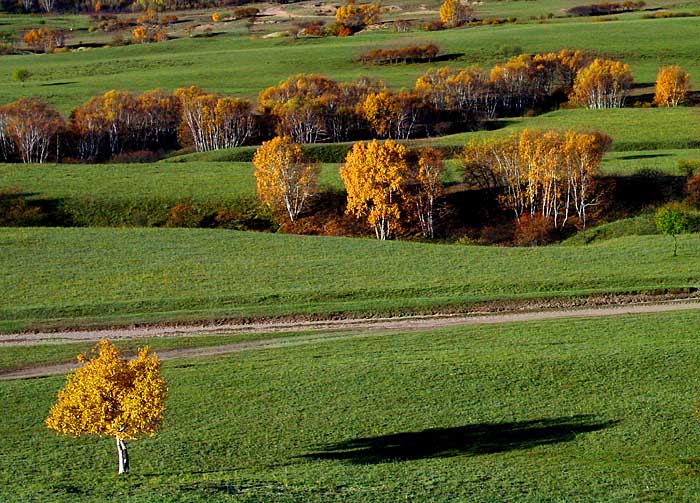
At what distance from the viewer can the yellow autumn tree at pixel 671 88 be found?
11494 centimetres

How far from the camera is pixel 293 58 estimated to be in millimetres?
150625

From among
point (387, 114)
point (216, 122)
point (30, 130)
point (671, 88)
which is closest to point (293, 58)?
point (387, 114)

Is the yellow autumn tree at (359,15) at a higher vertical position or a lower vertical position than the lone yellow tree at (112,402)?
higher

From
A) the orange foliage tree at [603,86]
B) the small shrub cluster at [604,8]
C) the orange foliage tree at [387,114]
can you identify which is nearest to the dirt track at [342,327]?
the orange foliage tree at [387,114]

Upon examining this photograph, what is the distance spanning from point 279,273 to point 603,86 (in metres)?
73.9

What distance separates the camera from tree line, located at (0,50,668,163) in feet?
335

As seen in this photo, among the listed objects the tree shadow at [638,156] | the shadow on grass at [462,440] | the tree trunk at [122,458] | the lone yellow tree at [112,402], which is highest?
the lone yellow tree at [112,402]

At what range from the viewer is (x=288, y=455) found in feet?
95.3

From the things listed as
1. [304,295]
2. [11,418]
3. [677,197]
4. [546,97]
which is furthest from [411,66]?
[11,418]

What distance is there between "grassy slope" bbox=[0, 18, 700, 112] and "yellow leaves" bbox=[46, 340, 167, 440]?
99.1 m

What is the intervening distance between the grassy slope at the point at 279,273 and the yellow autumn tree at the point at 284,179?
9929 mm

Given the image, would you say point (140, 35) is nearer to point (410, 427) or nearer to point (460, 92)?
point (460, 92)

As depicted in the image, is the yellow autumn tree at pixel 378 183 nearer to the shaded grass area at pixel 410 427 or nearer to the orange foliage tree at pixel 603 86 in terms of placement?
the shaded grass area at pixel 410 427

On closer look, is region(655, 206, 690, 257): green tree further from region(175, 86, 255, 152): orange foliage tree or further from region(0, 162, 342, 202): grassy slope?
region(175, 86, 255, 152): orange foliage tree
